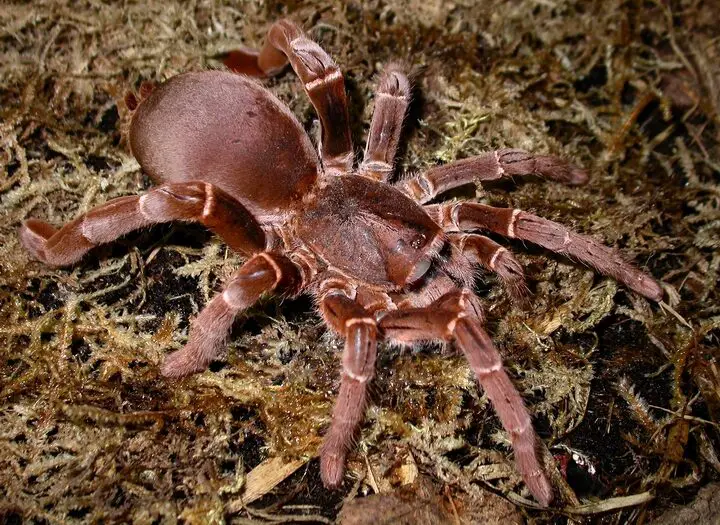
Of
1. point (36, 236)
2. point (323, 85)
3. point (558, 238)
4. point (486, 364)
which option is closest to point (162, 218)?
point (36, 236)

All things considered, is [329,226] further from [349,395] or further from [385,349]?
[349,395]

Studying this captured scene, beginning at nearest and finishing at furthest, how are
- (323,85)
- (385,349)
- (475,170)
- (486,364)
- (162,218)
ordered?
(486,364)
(162,218)
(385,349)
(323,85)
(475,170)

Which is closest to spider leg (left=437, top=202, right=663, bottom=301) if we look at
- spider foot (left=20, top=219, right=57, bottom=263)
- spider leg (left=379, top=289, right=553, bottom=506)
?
spider leg (left=379, top=289, right=553, bottom=506)

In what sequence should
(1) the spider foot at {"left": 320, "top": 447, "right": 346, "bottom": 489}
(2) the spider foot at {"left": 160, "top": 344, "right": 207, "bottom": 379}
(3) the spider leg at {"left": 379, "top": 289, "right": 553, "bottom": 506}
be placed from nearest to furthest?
(3) the spider leg at {"left": 379, "top": 289, "right": 553, "bottom": 506}
(1) the spider foot at {"left": 320, "top": 447, "right": 346, "bottom": 489}
(2) the spider foot at {"left": 160, "top": 344, "right": 207, "bottom": 379}

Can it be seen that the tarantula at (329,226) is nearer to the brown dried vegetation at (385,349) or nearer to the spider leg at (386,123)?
the spider leg at (386,123)

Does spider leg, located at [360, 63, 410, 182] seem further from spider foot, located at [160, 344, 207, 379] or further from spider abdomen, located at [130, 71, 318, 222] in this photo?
spider foot, located at [160, 344, 207, 379]

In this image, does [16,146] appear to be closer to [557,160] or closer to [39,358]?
[39,358]
